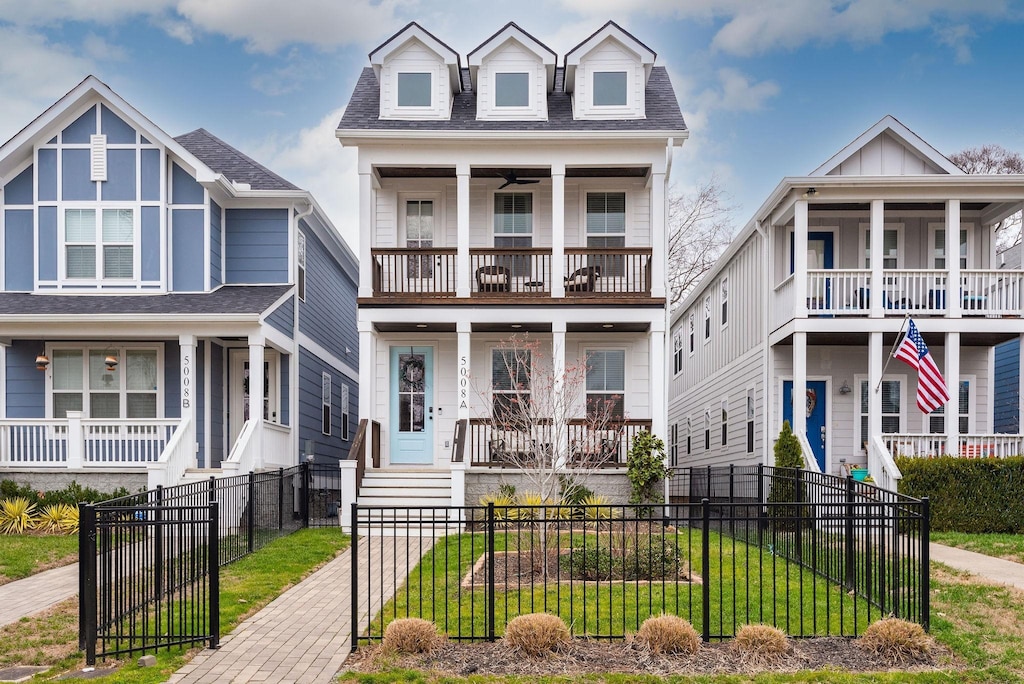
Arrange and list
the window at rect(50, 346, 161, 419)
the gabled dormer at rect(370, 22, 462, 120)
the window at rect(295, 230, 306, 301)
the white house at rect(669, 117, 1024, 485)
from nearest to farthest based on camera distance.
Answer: the white house at rect(669, 117, 1024, 485) < the window at rect(50, 346, 161, 419) < the gabled dormer at rect(370, 22, 462, 120) < the window at rect(295, 230, 306, 301)

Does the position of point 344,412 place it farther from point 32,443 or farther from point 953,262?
point 953,262

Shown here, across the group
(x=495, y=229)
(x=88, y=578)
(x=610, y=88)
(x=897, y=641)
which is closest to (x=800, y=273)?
(x=610, y=88)

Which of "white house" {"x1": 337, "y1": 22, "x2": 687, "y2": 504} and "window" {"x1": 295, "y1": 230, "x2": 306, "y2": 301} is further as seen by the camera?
"window" {"x1": 295, "y1": 230, "x2": 306, "y2": 301}

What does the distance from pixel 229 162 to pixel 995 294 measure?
1631 cm

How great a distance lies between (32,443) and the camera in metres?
16.2

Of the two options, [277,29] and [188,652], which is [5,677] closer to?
[188,652]

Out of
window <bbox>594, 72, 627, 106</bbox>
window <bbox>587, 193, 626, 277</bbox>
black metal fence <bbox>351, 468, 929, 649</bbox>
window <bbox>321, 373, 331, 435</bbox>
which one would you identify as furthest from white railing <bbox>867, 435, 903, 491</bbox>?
window <bbox>321, 373, 331, 435</bbox>

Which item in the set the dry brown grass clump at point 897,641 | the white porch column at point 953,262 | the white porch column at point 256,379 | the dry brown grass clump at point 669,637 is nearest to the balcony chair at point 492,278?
the white porch column at point 256,379

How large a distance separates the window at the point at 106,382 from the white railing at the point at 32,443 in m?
1.23

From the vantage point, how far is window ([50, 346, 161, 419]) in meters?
17.6

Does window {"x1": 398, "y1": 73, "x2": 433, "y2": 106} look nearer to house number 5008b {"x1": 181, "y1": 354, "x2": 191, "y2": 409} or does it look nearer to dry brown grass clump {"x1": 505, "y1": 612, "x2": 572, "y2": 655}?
house number 5008b {"x1": 181, "y1": 354, "x2": 191, "y2": 409}

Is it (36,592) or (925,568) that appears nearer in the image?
(925,568)

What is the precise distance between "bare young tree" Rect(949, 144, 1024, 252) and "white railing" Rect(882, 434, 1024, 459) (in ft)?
68.6

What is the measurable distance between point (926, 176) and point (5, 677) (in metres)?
16.0
